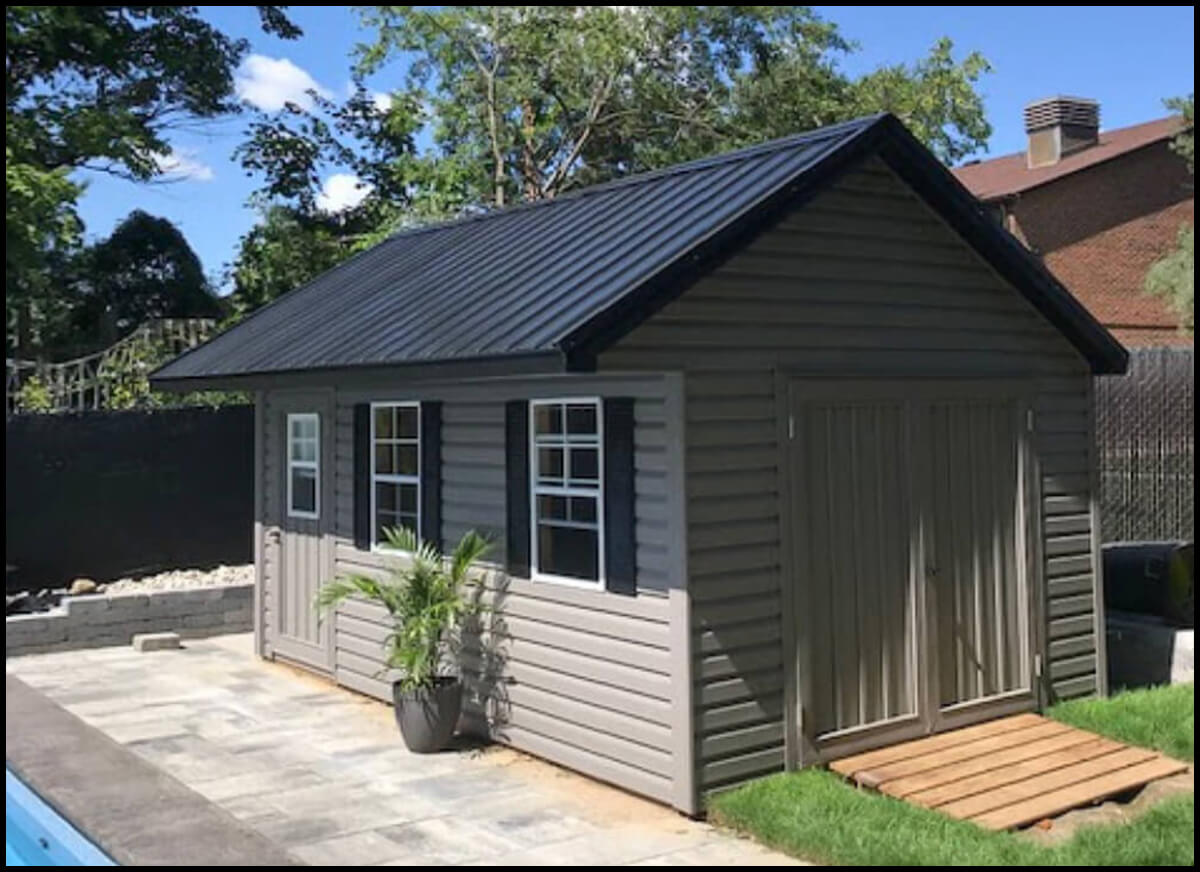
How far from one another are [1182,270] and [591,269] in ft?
48.3

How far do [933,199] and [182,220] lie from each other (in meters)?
17.5

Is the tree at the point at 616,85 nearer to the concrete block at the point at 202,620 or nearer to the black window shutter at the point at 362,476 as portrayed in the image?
the concrete block at the point at 202,620

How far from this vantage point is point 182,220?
21219mm

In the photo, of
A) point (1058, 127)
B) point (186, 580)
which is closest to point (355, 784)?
point (186, 580)

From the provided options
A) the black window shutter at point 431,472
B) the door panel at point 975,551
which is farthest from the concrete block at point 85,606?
the door panel at point 975,551

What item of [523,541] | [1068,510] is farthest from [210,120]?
[1068,510]

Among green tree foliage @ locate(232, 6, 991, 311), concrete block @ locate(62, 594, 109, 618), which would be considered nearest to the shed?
concrete block @ locate(62, 594, 109, 618)

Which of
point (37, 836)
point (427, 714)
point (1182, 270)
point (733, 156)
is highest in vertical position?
point (1182, 270)

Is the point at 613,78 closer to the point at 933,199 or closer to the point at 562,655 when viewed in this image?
the point at 933,199

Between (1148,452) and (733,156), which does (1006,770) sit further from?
(1148,452)

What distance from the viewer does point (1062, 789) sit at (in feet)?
19.1

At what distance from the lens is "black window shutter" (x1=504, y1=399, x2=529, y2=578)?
6.69 meters

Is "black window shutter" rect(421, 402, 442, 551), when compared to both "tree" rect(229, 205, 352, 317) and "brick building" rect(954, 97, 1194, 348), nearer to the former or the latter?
"tree" rect(229, 205, 352, 317)

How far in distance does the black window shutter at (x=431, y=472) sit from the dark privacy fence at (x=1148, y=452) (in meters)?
6.48
